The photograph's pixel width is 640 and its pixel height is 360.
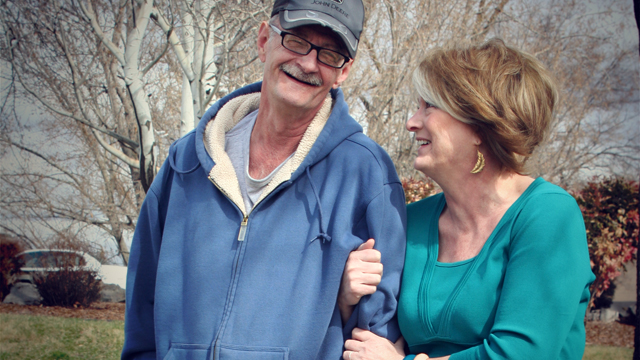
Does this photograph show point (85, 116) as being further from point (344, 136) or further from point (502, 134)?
point (502, 134)

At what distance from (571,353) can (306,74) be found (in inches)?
A: 56.1

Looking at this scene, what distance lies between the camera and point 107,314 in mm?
8430

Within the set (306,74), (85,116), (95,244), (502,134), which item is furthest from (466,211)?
(95,244)

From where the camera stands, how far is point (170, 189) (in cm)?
201

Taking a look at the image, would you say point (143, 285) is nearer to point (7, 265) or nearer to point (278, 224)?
point (278, 224)

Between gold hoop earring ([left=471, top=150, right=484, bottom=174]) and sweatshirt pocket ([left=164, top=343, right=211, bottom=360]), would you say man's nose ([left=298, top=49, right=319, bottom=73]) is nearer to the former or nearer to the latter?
gold hoop earring ([left=471, top=150, right=484, bottom=174])

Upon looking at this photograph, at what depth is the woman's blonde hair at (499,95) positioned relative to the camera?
1749 mm

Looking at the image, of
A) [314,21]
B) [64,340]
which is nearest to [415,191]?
[314,21]

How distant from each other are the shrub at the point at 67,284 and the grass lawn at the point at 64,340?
633mm

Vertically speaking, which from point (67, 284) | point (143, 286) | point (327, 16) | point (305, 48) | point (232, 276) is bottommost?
point (67, 284)

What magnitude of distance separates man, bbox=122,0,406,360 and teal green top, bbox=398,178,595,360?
0.16m

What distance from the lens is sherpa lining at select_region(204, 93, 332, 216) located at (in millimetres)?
1882

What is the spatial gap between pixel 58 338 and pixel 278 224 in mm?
6962

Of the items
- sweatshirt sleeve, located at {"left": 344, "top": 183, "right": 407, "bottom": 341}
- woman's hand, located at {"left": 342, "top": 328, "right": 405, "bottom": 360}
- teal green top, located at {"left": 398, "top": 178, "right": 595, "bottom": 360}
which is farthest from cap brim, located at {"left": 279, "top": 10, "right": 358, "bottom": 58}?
woman's hand, located at {"left": 342, "top": 328, "right": 405, "bottom": 360}
